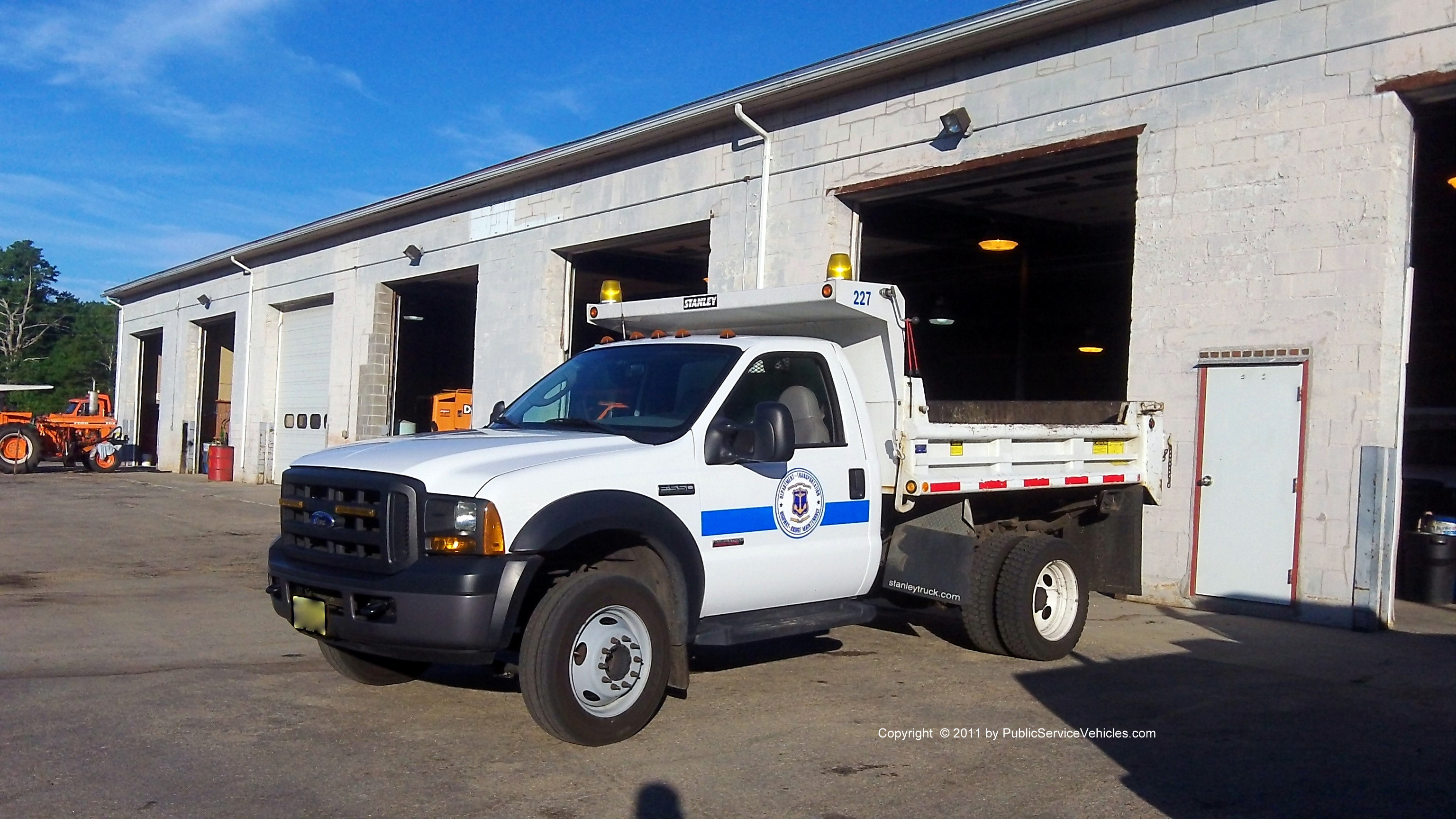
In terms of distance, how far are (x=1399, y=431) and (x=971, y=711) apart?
17.9 feet

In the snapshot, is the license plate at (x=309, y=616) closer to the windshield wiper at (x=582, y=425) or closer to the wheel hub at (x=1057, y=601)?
the windshield wiper at (x=582, y=425)

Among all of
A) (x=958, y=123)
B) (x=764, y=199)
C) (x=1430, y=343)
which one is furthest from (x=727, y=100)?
(x=1430, y=343)

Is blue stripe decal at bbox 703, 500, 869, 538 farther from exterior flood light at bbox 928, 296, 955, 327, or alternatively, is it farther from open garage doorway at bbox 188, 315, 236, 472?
open garage doorway at bbox 188, 315, 236, 472

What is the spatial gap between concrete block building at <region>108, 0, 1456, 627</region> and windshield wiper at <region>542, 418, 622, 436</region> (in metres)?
6.00

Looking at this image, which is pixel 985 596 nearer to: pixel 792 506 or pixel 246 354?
pixel 792 506

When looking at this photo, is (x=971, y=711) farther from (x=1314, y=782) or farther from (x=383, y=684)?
(x=383, y=684)

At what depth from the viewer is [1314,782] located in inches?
214

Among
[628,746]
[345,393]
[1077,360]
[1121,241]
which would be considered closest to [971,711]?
[628,746]

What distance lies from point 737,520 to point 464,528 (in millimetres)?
1567

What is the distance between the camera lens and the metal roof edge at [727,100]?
1202 centimetres

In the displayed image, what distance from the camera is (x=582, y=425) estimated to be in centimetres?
677

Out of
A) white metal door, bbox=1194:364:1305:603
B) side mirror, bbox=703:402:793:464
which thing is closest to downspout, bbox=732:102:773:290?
white metal door, bbox=1194:364:1305:603

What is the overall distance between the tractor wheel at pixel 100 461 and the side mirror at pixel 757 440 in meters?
30.6

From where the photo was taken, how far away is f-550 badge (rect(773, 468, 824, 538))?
22.0ft
